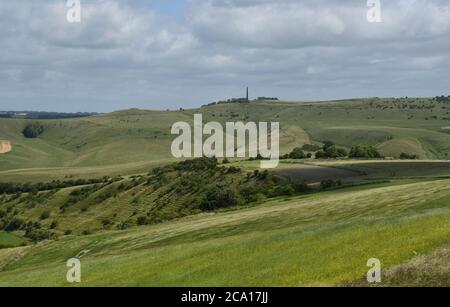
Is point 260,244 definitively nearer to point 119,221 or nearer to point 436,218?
point 436,218

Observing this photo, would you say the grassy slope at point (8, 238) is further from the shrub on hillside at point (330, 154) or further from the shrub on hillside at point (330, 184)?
the shrub on hillside at point (330, 154)

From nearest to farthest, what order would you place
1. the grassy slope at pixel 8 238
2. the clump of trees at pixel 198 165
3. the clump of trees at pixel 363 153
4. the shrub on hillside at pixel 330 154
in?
the grassy slope at pixel 8 238 → the clump of trees at pixel 198 165 → the shrub on hillside at pixel 330 154 → the clump of trees at pixel 363 153

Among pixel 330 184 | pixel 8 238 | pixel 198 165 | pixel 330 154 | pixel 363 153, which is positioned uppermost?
pixel 363 153

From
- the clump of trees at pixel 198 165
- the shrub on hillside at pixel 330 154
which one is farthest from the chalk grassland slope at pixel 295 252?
the shrub on hillside at pixel 330 154

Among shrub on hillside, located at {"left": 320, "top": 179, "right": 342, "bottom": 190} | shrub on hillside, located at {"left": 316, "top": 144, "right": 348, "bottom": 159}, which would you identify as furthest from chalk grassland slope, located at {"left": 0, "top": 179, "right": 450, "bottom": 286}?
shrub on hillside, located at {"left": 316, "top": 144, "right": 348, "bottom": 159}

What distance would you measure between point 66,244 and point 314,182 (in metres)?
50.3

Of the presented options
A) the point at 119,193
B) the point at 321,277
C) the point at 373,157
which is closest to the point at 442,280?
the point at 321,277

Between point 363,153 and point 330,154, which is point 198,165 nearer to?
point 330,154

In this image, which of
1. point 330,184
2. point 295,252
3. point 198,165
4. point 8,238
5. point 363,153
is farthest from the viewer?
point 363,153

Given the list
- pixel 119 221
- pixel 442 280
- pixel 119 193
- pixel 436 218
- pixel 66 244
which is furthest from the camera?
pixel 119 193

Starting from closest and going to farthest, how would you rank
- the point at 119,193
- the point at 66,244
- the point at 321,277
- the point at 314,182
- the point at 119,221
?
1. the point at 321,277
2. the point at 66,244
3. the point at 314,182
4. the point at 119,221
5. the point at 119,193

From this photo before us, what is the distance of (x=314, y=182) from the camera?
107125mm

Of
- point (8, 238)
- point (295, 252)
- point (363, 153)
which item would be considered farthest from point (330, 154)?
point (295, 252)

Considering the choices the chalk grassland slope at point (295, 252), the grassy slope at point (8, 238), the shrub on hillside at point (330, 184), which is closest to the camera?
the chalk grassland slope at point (295, 252)
